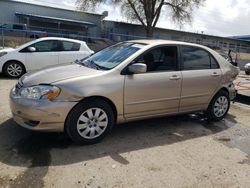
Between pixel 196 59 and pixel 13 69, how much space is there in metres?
6.37

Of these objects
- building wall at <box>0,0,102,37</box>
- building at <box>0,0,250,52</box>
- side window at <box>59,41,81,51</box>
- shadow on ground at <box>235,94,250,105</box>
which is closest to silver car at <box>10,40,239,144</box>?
shadow on ground at <box>235,94,250,105</box>

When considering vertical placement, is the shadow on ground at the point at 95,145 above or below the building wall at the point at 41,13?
below

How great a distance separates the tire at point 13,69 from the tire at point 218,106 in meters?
6.36

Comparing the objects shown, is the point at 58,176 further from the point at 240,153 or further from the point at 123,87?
the point at 240,153

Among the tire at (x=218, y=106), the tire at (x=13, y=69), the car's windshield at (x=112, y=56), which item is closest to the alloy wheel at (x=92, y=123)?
the car's windshield at (x=112, y=56)

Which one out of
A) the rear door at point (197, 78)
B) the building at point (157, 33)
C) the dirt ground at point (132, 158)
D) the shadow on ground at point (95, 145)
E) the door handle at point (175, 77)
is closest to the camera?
the dirt ground at point (132, 158)

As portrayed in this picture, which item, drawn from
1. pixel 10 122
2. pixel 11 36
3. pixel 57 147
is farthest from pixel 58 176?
pixel 11 36

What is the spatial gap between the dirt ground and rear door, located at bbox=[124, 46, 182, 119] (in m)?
0.45

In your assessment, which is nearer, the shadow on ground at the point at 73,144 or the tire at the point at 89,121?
the shadow on ground at the point at 73,144

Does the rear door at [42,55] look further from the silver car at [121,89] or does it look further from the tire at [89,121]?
the tire at [89,121]

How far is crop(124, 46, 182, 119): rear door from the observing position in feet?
15.5

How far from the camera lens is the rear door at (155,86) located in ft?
15.5

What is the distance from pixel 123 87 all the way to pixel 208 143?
5.42 feet

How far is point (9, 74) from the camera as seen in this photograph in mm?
9703
